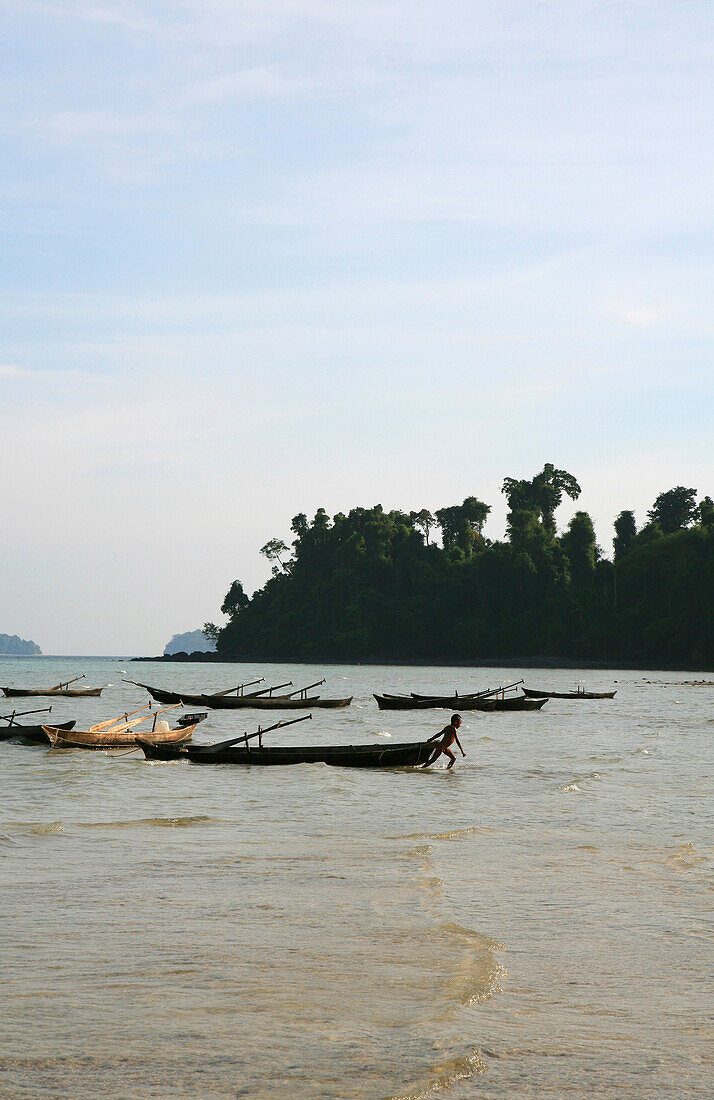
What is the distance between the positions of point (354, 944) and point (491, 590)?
14548cm

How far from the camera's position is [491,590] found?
154125 millimetres

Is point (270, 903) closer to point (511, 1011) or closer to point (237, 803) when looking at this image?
point (511, 1011)

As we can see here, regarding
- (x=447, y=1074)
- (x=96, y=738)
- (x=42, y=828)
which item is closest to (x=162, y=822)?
(x=42, y=828)

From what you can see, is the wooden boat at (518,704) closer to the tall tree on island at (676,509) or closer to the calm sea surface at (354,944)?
the calm sea surface at (354,944)

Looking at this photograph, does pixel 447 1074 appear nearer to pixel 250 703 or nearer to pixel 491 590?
pixel 250 703

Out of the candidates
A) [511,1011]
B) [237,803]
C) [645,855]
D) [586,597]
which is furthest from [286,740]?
[586,597]

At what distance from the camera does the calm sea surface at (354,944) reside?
23.0 feet

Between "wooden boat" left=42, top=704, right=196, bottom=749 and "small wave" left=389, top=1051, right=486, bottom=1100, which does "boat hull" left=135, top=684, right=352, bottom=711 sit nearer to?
"wooden boat" left=42, top=704, right=196, bottom=749

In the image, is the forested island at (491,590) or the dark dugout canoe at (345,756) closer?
the dark dugout canoe at (345,756)

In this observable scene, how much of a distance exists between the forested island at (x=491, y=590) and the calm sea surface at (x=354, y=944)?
113033 mm

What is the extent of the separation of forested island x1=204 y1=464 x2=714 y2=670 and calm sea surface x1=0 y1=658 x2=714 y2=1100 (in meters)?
113

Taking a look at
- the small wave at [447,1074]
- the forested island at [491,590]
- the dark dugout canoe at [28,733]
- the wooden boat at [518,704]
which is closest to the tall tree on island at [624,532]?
the forested island at [491,590]

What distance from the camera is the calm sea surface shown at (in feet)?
23.0

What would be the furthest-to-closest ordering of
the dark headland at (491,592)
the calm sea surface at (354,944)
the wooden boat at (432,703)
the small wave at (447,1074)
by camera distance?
the dark headland at (491,592) < the wooden boat at (432,703) < the calm sea surface at (354,944) < the small wave at (447,1074)
